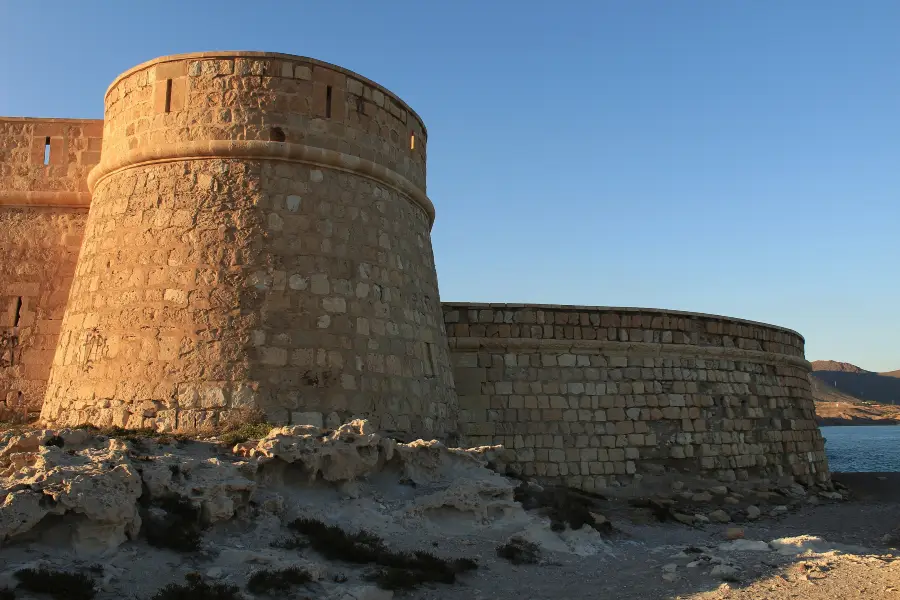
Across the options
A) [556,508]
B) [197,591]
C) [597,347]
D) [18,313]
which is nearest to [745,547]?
[556,508]

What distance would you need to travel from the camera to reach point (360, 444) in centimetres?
739

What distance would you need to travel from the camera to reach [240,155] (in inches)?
339

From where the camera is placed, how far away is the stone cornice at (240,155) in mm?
8547

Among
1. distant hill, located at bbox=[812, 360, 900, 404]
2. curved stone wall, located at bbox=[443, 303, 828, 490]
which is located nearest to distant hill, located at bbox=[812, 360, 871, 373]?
distant hill, located at bbox=[812, 360, 900, 404]

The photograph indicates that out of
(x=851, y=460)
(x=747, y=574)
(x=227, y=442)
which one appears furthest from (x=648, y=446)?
(x=851, y=460)

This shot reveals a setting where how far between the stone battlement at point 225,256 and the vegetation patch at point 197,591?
2831 millimetres

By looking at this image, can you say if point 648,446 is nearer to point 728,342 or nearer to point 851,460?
point 728,342

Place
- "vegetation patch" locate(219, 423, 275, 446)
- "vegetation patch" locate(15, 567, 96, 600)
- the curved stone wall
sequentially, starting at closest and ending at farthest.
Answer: "vegetation patch" locate(15, 567, 96, 600), "vegetation patch" locate(219, 423, 275, 446), the curved stone wall

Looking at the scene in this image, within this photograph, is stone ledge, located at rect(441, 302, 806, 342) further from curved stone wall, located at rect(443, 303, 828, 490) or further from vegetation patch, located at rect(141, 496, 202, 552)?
vegetation patch, located at rect(141, 496, 202, 552)

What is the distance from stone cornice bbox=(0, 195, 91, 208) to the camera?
32.8 feet

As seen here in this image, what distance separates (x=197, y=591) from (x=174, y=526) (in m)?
0.84

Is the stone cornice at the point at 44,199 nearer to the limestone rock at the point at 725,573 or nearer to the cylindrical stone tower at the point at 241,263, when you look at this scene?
the cylindrical stone tower at the point at 241,263

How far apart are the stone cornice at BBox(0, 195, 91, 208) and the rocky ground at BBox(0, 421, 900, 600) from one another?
4.06 m

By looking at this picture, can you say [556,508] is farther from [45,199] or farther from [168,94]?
[45,199]
